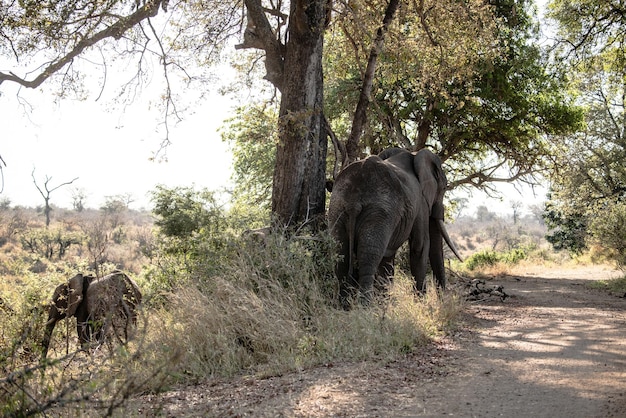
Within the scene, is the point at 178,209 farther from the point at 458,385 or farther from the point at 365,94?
the point at 458,385

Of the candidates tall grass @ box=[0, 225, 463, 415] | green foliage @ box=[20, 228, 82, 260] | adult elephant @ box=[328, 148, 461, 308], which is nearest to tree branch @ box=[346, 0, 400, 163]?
adult elephant @ box=[328, 148, 461, 308]

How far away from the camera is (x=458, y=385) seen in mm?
5719

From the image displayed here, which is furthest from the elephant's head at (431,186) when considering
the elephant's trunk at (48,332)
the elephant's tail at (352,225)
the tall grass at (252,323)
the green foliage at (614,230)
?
the green foliage at (614,230)

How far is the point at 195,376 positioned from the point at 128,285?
3.20 m

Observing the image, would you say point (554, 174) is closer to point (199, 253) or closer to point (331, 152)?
point (331, 152)

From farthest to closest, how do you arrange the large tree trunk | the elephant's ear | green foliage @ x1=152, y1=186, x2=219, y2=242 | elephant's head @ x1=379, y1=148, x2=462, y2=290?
1. green foliage @ x1=152, y1=186, x2=219, y2=242
2. elephant's head @ x1=379, y1=148, x2=462, y2=290
3. the large tree trunk
4. the elephant's ear

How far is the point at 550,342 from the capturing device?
24.6 feet

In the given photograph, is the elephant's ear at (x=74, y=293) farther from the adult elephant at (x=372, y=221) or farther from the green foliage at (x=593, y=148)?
the green foliage at (x=593, y=148)

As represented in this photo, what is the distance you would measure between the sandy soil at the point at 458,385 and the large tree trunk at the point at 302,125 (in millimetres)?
3783

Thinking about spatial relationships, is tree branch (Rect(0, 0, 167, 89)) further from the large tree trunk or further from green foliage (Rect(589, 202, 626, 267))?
green foliage (Rect(589, 202, 626, 267))

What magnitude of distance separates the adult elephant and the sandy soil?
1702 mm

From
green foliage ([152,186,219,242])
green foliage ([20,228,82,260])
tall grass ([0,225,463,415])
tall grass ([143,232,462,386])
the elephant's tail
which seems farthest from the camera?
green foliage ([20,228,82,260])

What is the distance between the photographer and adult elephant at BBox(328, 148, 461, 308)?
912 centimetres

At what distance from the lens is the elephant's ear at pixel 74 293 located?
369 inches
